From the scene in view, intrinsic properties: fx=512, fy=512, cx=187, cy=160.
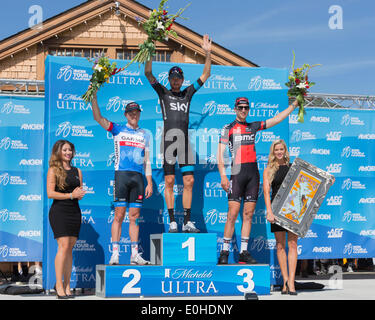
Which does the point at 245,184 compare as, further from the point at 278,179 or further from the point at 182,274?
the point at 182,274

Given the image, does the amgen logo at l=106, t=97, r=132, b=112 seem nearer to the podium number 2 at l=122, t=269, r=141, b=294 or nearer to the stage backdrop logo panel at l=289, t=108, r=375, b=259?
the podium number 2 at l=122, t=269, r=141, b=294

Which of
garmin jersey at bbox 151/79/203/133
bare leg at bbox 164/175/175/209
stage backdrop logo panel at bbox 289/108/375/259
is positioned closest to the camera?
bare leg at bbox 164/175/175/209

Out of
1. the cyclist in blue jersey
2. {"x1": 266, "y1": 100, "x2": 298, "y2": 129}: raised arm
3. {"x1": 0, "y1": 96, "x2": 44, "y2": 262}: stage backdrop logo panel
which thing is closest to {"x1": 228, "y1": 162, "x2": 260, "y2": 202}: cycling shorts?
{"x1": 266, "y1": 100, "x2": 298, "y2": 129}: raised arm

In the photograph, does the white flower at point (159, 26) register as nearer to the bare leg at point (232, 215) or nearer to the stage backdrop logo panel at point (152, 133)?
the stage backdrop logo panel at point (152, 133)

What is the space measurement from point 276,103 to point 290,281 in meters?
2.96

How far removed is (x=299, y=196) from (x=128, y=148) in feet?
7.88

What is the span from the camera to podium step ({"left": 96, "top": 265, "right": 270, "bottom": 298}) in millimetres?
6293

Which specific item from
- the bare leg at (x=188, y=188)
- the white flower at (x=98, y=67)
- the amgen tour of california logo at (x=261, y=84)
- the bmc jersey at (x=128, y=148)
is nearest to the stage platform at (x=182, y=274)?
the bare leg at (x=188, y=188)

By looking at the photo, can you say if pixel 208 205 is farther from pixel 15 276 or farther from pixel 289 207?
pixel 15 276

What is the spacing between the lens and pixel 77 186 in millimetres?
6293

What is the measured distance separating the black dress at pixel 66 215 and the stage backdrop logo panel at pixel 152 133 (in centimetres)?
96

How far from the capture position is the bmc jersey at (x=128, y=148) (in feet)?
21.7

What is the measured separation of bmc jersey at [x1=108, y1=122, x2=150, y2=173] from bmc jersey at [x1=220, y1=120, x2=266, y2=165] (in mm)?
1162

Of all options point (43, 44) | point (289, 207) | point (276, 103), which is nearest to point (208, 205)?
point (289, 207)
